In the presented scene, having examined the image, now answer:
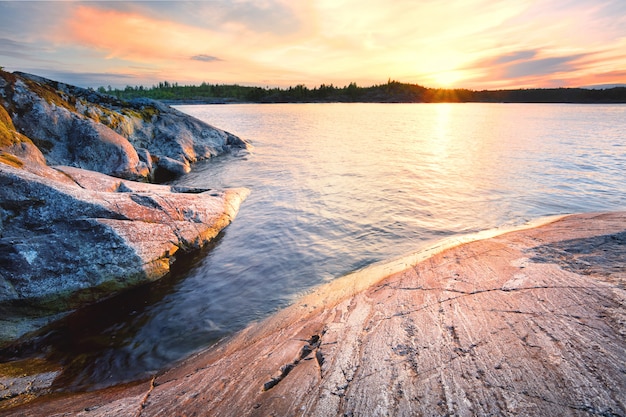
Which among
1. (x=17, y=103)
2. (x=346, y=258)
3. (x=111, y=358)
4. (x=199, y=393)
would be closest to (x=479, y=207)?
(x=346, y=258)

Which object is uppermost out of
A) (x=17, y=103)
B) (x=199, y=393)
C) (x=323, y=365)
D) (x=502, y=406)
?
(x=17, y=103)

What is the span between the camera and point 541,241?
275 inches

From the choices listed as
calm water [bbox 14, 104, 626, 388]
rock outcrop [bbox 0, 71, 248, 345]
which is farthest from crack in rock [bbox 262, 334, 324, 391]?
rock outcrop [bbox 0, 71, 248, 345]

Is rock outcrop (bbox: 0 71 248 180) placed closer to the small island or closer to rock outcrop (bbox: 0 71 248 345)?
rock outcrop (bbox: 0 71 248 345)

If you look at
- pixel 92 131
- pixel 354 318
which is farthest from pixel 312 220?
pixel 92 131

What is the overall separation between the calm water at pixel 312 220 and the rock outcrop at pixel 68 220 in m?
0.56

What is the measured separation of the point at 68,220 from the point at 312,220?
654 cm

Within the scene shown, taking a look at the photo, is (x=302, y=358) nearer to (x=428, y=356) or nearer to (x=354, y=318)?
(x=354, y=318)

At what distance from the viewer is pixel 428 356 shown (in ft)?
11.9

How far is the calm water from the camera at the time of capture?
18.0 ft

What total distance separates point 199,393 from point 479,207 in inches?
419

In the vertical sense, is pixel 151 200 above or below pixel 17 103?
below

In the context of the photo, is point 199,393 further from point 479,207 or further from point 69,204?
point 479,207

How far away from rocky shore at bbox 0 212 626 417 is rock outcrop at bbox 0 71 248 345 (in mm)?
1764
